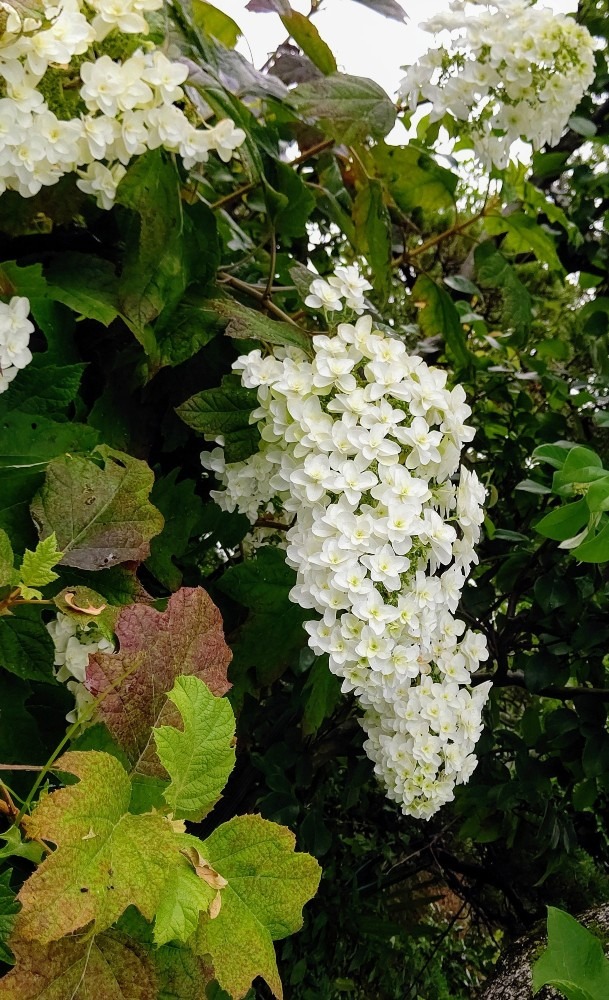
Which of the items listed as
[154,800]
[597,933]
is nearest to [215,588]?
[154,800]

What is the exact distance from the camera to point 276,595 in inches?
35.2

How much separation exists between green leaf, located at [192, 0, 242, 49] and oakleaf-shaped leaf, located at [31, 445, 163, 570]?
0.65 metres

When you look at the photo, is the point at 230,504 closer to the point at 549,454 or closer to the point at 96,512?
the point at 96,512

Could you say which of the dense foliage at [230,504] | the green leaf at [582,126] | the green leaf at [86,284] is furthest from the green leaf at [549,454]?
the green leaf at [582,126]

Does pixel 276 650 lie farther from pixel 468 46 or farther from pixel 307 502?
pixel 468 46

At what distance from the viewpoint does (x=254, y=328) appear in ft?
2.60

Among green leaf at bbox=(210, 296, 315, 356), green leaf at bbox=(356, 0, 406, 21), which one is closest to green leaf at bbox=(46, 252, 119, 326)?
green leaf at bbox=(210, 296, 315, 356)

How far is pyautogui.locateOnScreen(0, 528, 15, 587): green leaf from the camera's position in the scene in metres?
0.55

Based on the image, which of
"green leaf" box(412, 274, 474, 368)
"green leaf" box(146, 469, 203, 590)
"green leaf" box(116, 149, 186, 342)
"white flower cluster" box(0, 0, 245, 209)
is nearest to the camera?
"white flower cluster" box(0, 0, 245, 209)

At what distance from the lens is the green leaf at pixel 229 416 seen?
81 centimetres

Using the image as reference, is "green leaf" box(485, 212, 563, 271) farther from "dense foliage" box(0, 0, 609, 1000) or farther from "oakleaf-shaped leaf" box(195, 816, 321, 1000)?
"oakleaf-shaped leaf" box(195, 816, 321, 1000)

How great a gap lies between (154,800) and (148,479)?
0.98 feet

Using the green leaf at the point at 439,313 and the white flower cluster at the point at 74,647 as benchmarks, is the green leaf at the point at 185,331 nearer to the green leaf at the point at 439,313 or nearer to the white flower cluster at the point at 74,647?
the white flower cluster at the point at 74,647

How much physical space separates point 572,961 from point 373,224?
875mm
